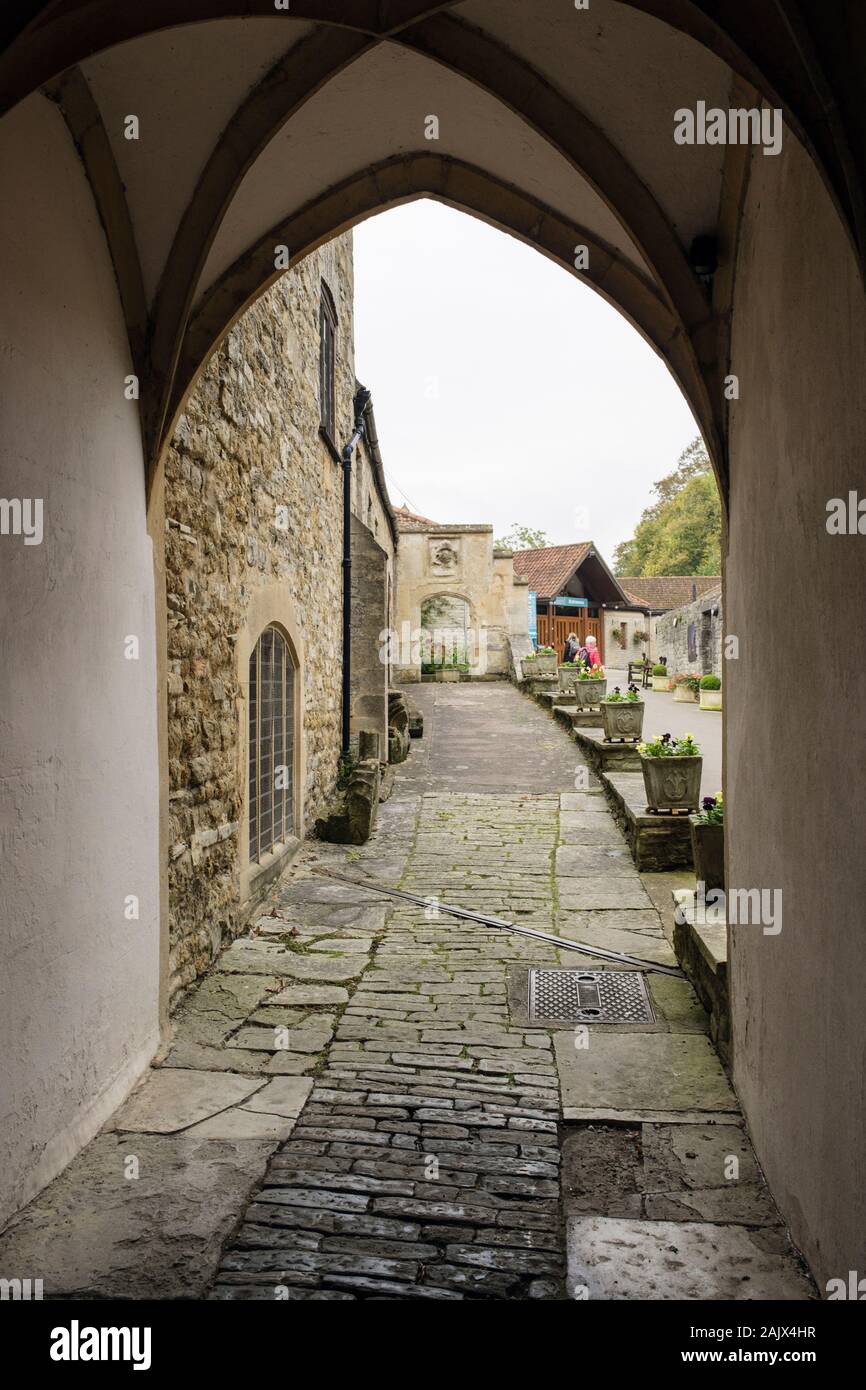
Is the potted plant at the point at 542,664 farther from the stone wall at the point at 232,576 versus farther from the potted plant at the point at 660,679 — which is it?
the stone wall at the point at 232,576

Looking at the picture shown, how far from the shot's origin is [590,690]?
15.1 meters

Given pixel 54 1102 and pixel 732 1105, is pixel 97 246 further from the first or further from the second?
pixel 732 1105

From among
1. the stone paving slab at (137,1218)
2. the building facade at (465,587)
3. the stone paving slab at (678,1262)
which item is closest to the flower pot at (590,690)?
the building facade at (465,587)

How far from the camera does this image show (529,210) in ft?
14.0

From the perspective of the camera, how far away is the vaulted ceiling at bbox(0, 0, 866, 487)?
3150 millimetres

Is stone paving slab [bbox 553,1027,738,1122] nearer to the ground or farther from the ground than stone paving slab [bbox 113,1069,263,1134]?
nearer to the ground

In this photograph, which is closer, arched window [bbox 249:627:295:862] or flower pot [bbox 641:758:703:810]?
arched window [bbox 249:627:295:862]

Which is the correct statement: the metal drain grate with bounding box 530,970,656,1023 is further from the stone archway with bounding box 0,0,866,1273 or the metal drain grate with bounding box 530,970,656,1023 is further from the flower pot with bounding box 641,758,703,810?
the flower pot with bounding box 641,758,703,810

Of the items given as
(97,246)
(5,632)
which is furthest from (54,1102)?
(97,246)

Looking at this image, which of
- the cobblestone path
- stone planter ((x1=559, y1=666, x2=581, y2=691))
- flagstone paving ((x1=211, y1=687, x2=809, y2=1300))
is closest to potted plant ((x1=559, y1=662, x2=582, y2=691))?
stone planter ((x1=559, y1=666, x2=581, y2=691))

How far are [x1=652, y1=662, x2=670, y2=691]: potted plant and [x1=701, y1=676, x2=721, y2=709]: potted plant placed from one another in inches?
288

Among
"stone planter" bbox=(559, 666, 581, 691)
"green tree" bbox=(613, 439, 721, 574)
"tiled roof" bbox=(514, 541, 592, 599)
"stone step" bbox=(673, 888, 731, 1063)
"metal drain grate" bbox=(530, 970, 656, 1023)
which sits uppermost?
"green tree" bbox=(613, 439, 721, 574)

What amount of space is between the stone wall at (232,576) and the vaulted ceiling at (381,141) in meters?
0.89

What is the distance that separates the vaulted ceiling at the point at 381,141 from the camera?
3150 millimetres
